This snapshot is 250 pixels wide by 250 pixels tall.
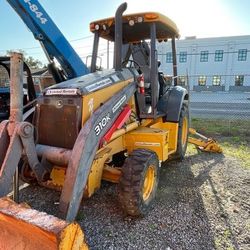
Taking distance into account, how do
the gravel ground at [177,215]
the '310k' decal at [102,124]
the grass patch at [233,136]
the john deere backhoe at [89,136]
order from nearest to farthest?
the john deere backhoe at [89,136], the '310k' decal at [102,124], the gravel ground at [177,215], the grass patch at [233,136]

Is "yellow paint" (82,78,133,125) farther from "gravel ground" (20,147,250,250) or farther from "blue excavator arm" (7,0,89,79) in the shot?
"blue excavator arm" (7,0,89,79)

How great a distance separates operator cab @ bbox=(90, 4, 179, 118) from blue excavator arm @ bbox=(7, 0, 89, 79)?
3.48 feet

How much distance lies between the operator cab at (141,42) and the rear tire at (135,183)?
1029 mm

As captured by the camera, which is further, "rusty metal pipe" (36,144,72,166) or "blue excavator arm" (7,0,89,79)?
"blue excavator arm" (7,0,89,79)

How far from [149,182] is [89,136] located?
128 cm

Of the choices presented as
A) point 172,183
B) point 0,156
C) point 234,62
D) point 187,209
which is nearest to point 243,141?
point 172,183

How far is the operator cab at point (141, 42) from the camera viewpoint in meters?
3.83

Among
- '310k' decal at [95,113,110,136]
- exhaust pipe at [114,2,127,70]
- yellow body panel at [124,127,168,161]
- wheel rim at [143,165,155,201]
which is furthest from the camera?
yellow body panel at [124,127,168,161]

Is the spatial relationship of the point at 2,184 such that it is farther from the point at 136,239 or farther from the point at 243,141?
the point at 243,141

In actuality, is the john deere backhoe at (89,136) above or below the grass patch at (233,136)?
above

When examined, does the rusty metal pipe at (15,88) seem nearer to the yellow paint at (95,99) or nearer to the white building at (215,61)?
the yellow paint at (95,99)

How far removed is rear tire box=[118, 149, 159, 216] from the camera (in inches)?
120

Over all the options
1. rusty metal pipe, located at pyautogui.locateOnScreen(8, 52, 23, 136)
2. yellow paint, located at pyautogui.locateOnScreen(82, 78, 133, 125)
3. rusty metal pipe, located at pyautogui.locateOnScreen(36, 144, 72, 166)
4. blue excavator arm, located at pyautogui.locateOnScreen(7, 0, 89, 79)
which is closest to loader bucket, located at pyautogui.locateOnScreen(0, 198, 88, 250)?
rusty metal pipe, located at pyautogui.locateOnScreen(8, 52, 23, 136)

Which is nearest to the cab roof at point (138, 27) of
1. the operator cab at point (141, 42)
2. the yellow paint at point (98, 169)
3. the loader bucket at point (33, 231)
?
the operator cab at point (141, 42)
